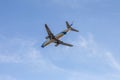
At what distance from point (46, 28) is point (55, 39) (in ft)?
33.1

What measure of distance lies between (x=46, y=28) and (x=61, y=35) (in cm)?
1303

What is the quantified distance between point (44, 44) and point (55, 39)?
8213mm

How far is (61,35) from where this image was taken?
200 metres

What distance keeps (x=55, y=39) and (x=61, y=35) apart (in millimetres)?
5973

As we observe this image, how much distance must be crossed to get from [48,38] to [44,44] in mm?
6297

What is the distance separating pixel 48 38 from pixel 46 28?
6.78 m

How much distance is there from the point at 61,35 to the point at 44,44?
44.1 ft

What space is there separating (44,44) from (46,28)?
1153cm

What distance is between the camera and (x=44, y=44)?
7751 inches

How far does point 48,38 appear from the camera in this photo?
633 ft

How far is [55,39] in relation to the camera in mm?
196500

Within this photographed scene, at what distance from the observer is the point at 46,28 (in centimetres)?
19288
